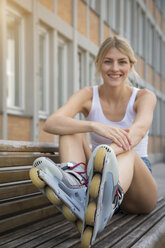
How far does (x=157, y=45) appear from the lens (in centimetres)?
2377

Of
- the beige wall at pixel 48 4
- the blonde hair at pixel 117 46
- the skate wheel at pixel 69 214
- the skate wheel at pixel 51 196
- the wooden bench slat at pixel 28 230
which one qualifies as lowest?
the wooden bench slat at pixel 28 230

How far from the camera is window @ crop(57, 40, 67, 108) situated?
11.3 m

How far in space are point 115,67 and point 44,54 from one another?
7.38 metres

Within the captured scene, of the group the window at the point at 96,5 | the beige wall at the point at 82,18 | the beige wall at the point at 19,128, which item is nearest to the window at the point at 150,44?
the window at the point at 96,5

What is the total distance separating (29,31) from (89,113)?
6188mm

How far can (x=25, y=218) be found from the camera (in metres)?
2.54

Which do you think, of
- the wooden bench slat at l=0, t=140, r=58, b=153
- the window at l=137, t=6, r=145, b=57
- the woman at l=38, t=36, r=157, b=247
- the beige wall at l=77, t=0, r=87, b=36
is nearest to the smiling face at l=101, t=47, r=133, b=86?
the woman at l=38, t=36, r=157, b=247

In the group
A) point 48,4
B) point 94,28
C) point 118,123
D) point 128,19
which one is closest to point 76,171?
point 118,123

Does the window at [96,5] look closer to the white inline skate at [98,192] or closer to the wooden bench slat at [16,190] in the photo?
the wooden bench slat at [16,190]

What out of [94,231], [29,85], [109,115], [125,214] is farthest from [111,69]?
[29,85]

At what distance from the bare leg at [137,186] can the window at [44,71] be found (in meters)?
7.50

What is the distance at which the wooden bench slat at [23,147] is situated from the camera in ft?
8.69

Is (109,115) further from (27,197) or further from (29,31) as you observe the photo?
(29,31)

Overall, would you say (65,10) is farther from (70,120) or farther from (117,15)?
(70,120)
